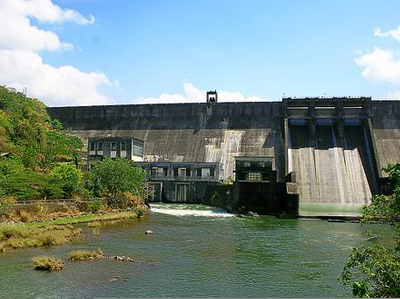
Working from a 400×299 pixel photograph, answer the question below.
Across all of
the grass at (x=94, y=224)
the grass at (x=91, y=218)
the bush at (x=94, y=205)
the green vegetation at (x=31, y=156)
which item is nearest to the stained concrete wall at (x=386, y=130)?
the grass at (x=91, y=218)

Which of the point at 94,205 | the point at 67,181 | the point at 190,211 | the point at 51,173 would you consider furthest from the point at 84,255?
the point at 190,211

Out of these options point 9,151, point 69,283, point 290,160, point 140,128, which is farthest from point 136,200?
point 69,283

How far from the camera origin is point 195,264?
20906 mm

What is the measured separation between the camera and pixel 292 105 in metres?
60.9

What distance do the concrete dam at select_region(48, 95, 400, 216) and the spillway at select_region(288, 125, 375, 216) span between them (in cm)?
11

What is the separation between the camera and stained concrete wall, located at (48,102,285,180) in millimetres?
60844

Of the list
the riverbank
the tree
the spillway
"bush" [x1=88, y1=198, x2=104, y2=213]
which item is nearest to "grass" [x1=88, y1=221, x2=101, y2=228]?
the riverbank

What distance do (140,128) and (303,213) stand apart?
1317 inches

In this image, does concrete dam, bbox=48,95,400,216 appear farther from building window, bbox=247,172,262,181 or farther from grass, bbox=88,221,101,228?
grass, bbox=88,221,101,228

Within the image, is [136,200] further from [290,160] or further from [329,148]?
[329,148]

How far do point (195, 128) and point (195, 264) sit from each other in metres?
46.1

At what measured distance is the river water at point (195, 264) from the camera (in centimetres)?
1639

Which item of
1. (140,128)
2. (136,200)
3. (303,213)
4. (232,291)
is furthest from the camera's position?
(140,128)

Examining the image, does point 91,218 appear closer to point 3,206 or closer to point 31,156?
point 3,206
